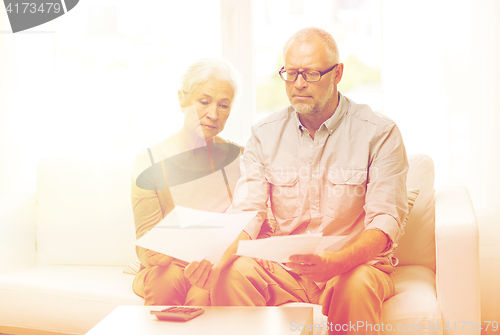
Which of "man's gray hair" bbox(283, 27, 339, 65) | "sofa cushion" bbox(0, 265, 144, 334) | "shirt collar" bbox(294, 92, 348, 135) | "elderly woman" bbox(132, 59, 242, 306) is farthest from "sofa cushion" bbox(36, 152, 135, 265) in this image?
"man's gray hair" bbox(283, 27, 339, 65)

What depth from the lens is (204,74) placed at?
182 cm

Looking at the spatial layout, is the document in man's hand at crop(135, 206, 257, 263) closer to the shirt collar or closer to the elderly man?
the elderly man

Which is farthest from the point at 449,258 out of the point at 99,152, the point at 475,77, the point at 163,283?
the point at 99,152

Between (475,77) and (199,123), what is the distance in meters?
1.26

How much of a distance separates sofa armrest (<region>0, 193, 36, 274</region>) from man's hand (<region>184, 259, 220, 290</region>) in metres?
1.09

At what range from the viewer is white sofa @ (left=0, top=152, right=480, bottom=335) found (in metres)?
1.41

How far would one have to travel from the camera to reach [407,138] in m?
2.20

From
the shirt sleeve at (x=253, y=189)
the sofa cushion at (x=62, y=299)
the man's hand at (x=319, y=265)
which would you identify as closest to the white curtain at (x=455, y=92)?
the shirt sleeve at (x=253, y=189)

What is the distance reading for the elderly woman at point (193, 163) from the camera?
5.79 ft

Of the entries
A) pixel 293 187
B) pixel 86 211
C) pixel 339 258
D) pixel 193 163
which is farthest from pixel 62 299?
pixel 339 258

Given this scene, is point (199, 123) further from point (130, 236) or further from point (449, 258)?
point (449, 258)

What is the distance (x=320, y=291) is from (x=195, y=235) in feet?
1.56

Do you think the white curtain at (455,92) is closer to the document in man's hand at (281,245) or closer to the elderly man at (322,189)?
the elderly man at (322,189)

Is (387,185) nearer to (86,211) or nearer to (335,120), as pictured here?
(335,120)
